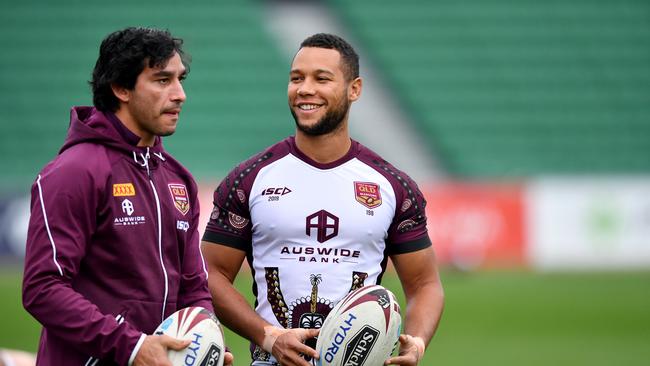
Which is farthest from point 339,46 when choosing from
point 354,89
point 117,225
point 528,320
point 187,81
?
point 187,81

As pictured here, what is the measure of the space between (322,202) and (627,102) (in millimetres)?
21134

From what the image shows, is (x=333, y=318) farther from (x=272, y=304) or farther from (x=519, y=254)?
(x=519, y=254)

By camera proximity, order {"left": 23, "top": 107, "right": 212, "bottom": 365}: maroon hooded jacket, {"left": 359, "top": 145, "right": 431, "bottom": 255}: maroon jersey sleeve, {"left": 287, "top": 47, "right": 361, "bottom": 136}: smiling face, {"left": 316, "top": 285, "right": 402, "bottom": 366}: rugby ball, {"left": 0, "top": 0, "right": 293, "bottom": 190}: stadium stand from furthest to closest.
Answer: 1. {"left": 0, "top": 0, "right": 293, "bottom": 190}: stadium stand
2. {"left": 359, "top": 145, "right": 431, "bottom": 255}: maroon jersey sleeve
3. {"left": 287, "top": 47, "right": 361, "bottom": 136}: smiling face
4. {"left": 316, "top": 285, "right": 402, "bottom": 366}: rugby ball
5. {"left": 23, "top": 107, "right": 212, "bottom": 365}: maroon hooded jacket

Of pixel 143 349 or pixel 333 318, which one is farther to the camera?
pixel 333 318

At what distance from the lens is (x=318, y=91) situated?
15.5 feet

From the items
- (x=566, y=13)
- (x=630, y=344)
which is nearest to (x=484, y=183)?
(x=630, y=344)

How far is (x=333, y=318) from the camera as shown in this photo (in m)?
4.28

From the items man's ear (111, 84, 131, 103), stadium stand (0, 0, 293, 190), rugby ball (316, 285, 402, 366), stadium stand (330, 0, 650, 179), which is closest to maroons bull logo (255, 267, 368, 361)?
rugby ball (316, 285, 402, 366)

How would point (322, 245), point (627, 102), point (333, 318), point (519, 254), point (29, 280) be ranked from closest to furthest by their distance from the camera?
1. point (29, 280)
2. point (333, 318)
3. point (322, 245)
4. point (519, 254)
5. point (627, 102)

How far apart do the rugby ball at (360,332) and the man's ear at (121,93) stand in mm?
1189

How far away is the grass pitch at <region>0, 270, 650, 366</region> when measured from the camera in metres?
10.9

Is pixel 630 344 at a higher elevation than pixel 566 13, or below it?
below

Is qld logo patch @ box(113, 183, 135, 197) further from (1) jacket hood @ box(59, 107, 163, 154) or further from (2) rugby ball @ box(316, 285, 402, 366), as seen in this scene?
(2) rugby ball @ box(316, 285, 402, 366)

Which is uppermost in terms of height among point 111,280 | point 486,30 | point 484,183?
point 486,30
